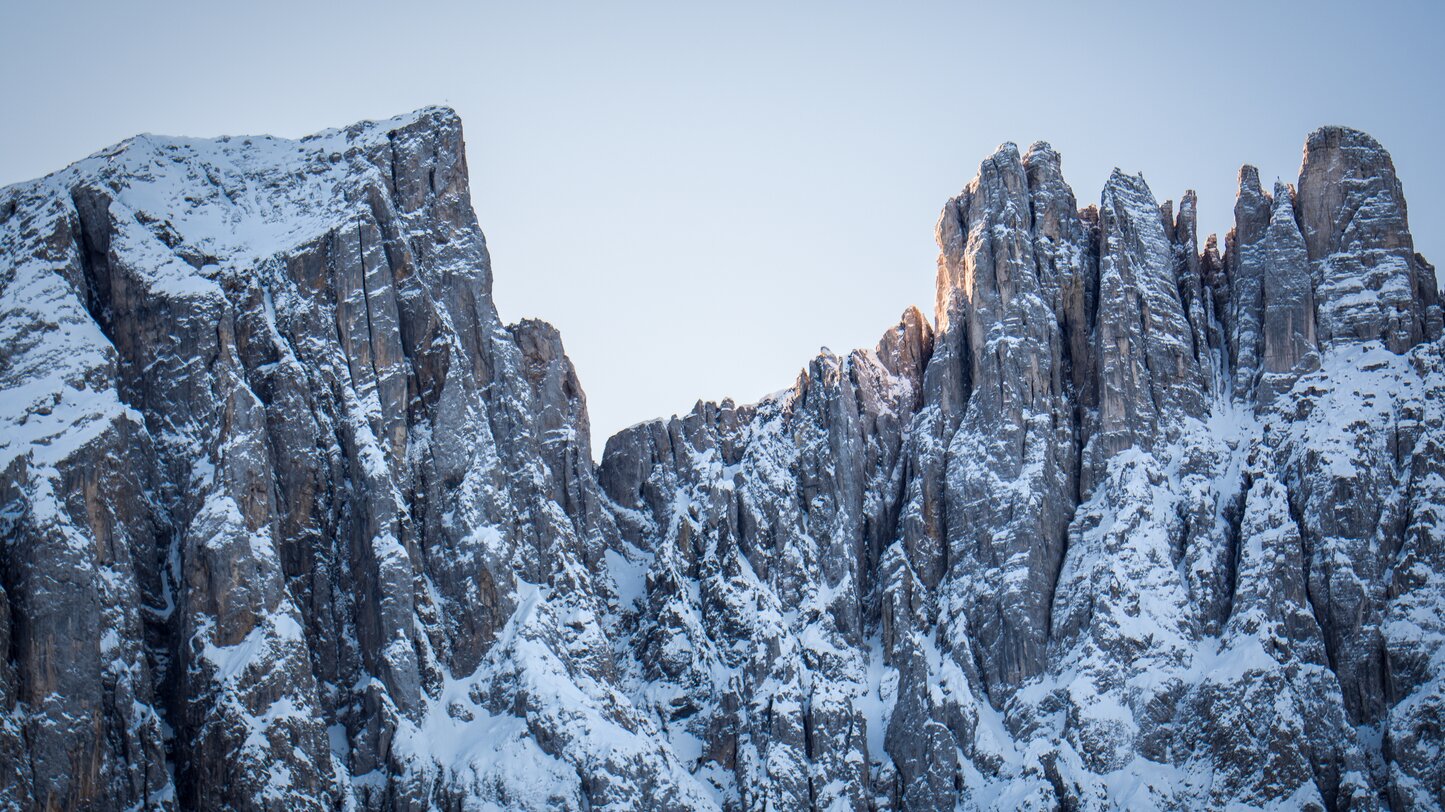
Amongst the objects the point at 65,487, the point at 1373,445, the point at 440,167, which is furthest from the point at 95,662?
the point at 1373,445

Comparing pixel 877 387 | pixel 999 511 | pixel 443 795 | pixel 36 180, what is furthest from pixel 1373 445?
pixel 36 180

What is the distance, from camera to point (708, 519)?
181125mm

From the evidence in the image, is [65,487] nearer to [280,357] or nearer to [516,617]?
[280,357]

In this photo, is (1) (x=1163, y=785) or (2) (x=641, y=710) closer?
(1) (x=1163, y=785)

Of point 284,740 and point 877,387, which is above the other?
point 877,387

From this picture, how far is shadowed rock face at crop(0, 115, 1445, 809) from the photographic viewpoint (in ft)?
492

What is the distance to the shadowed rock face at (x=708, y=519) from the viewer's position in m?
150

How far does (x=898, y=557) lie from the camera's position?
573 feet

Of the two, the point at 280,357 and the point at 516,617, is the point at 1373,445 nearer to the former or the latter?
the point at 516,617

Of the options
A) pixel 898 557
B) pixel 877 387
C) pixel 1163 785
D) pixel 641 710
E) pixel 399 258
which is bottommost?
pixel 1163 785

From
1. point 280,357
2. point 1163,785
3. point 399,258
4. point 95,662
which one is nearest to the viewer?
point 95,662

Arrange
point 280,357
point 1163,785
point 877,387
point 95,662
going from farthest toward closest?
point 877,387 → point 280,357 → point 1163,785 → point 95,662

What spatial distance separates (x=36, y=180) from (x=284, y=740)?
57270mm

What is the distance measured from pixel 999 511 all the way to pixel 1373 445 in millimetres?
32245
